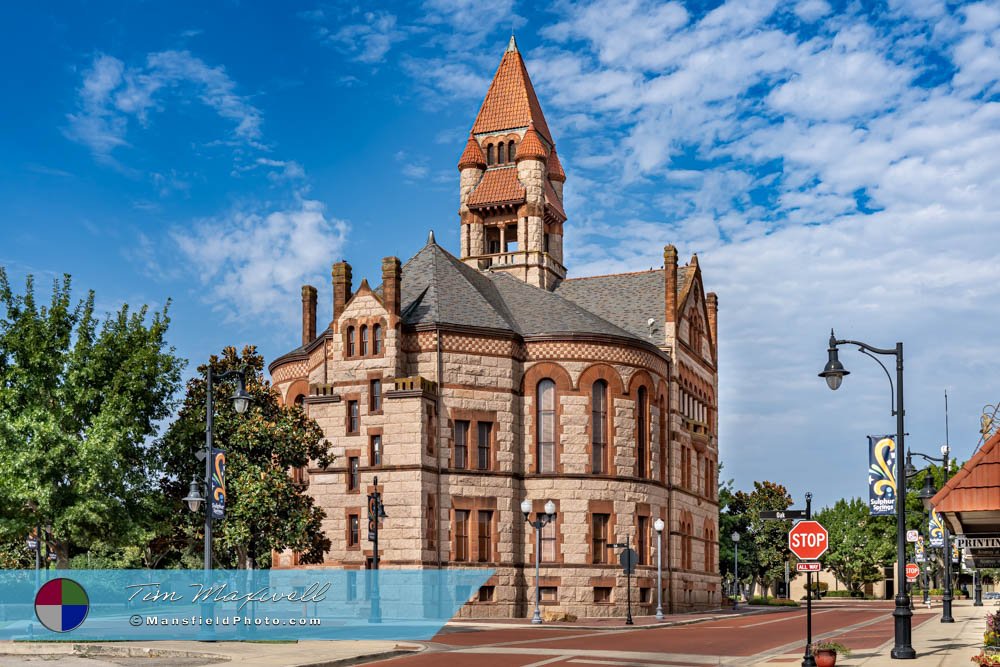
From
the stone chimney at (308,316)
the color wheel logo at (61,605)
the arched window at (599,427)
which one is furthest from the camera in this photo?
the stone chimney at (308,316)

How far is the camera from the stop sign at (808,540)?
22.8 m

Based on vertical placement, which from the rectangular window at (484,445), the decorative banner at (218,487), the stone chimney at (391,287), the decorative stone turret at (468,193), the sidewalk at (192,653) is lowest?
the sidewalk at (192,653)

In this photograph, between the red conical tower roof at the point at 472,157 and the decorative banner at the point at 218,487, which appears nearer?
the decorative banner at the point at 218,487

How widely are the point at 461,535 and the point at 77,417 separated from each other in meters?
20.3

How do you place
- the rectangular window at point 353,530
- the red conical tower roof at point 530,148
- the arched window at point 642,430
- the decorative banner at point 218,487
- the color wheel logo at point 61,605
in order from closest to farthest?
1. the decorative banner at point 218,487
2. the color wheel logo at point 61,605
3. the rectangular window at point 353,530
4. the arched window at point 642,430
5. the red conical tower roof at point 530,148

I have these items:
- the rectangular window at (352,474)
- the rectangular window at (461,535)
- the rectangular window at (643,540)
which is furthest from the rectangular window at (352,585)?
the rectangular window at (643,540)

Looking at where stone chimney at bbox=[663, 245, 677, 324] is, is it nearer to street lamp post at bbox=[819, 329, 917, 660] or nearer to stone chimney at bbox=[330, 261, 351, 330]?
stone chimney at bbox=[330, 261, 351, 330]

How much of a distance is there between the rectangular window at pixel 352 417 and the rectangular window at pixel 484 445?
5.83m

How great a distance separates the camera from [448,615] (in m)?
52.1

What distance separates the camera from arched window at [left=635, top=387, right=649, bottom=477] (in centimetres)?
5866

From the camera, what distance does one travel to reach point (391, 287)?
173 ft

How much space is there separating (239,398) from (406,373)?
2526 cm

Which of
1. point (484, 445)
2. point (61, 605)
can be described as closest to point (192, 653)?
point (61, 605)

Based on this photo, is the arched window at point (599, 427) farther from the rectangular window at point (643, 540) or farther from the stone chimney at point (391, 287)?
the stone chimney at point (391, 287)
